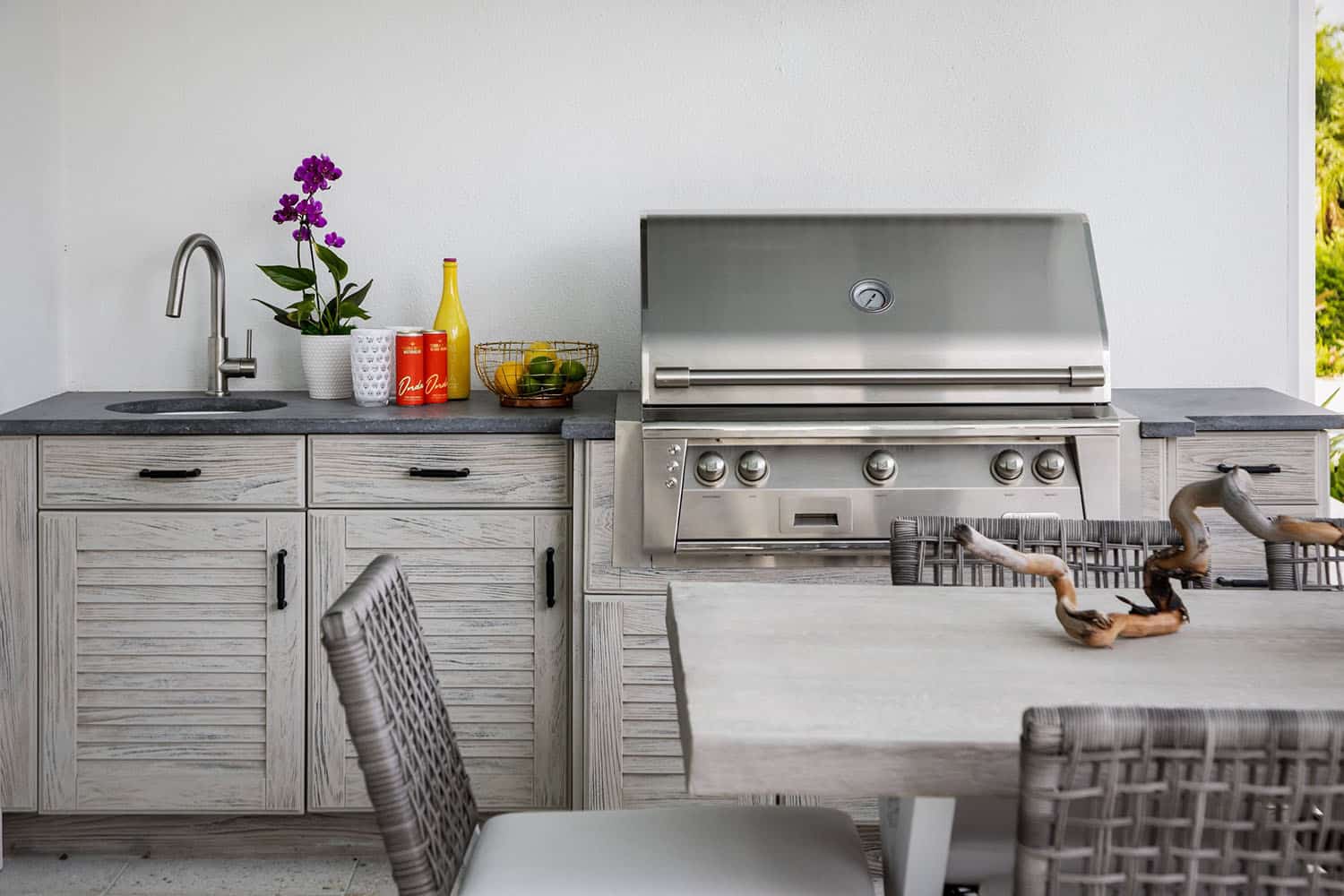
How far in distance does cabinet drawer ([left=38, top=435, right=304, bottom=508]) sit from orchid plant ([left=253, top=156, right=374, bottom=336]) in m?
0.46

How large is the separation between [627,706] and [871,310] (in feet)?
3.11

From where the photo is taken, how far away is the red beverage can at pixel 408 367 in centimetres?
281

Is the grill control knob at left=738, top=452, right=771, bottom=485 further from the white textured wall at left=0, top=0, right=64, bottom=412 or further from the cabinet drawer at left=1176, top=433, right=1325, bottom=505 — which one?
the white textured wall at left=0, top=0, right=64, bottom=412

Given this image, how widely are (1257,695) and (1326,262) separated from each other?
3.15 m

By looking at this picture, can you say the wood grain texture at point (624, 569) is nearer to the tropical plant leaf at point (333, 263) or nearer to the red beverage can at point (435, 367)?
the red beverage can at point (435, 367)

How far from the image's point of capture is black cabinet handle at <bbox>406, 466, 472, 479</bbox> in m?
2.57

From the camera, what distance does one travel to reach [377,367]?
A: 9.21ft

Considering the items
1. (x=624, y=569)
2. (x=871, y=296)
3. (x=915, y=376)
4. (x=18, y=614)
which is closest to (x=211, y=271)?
(x=18, y=614)

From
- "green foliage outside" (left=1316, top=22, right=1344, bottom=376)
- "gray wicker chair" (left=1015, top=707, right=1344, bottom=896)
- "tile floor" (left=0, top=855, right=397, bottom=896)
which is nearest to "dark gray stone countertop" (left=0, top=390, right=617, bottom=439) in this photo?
"tile floor" (left=0, top=855, right=397, bottom=896)

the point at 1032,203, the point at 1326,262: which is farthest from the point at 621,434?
the point at 1326,262

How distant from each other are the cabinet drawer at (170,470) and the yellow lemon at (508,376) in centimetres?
45

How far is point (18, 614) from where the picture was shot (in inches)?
101

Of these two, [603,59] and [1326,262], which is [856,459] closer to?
[603,59]

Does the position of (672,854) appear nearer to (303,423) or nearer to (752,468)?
(752,468)
